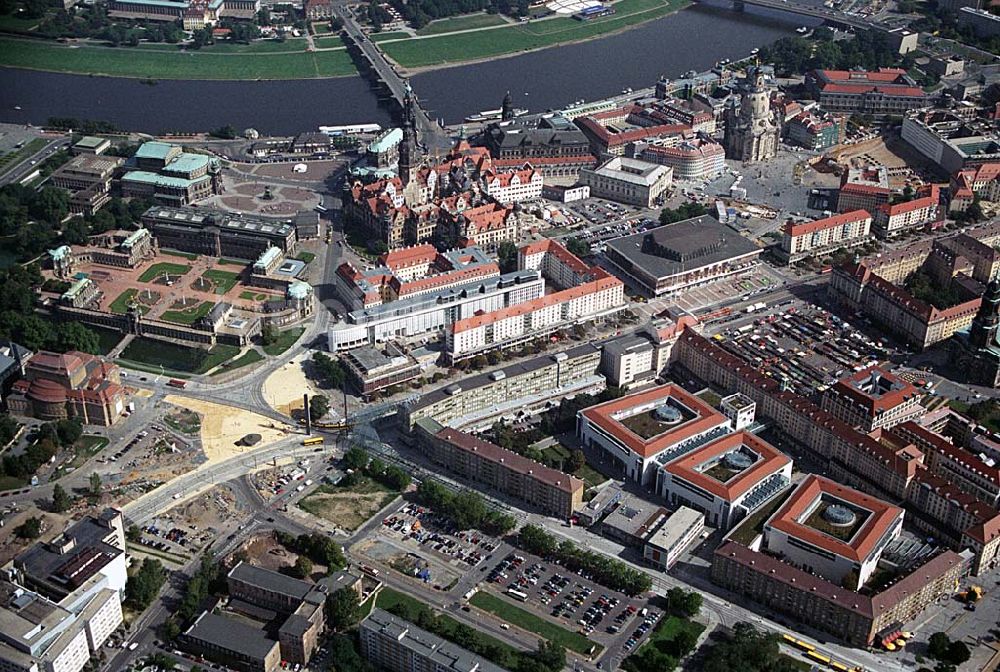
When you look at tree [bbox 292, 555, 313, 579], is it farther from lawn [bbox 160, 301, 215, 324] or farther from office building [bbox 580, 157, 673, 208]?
office building [bbox 580, 157, 673, 208]

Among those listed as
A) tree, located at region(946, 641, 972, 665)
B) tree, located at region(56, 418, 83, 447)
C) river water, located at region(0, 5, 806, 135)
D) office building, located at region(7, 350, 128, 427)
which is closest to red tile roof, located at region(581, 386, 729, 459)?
tree, located at region(946, 641, 972, 665)

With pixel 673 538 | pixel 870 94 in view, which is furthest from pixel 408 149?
pixel 870 94

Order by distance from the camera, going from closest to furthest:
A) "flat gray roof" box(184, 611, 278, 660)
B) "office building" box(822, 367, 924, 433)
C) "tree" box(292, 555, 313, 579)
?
"flat gray roof" box(184, 611, 278, 660)
"tree" box(292, 555, 313, 579)
"office building" box(822, 367, 924, 433)

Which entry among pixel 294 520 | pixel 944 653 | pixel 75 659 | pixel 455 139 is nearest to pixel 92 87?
pixel 455 139

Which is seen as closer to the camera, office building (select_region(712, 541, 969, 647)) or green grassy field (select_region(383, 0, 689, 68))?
office building (select_region(712, 541, 969, 647))

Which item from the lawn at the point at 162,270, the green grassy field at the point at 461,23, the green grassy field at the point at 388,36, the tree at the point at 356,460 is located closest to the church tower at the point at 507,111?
the green grassy field at the point at 388,36

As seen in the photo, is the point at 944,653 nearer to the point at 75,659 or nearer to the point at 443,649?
the point at 443,649

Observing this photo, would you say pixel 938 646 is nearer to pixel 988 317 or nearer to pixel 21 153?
pixel 988 317
